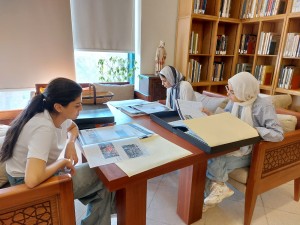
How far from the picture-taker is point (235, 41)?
3.40 m

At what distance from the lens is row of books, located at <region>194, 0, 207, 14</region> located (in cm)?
298

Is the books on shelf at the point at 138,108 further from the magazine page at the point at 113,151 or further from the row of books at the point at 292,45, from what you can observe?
the row of books at the point at 292,45

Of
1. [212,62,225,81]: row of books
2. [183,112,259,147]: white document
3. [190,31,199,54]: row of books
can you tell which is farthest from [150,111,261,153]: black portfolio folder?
[212,62,225,81]: row of books

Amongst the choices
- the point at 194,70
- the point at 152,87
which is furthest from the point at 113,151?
the point at 194,70

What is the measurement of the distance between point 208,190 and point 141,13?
256 centimetres

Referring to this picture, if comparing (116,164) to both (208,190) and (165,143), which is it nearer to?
(165,143)

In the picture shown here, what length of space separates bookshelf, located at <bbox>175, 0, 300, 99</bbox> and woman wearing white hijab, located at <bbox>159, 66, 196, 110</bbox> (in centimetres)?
122

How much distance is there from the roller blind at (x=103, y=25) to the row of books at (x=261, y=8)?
5.54 ft

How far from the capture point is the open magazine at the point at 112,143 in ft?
3.04

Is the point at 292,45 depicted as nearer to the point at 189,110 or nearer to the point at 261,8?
the point at 261,8

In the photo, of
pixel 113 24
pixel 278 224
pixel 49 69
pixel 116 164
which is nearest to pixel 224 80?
pixel 113 24

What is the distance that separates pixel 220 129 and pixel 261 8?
2.70 metres

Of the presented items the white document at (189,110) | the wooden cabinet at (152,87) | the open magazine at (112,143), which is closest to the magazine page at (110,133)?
the open magazine at (112,143)

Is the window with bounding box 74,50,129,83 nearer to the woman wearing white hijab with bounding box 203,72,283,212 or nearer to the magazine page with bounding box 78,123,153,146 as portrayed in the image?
the magazine page with bounding box 78,123,153,146
